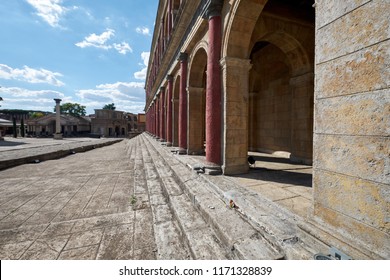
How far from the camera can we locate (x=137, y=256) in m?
2.33

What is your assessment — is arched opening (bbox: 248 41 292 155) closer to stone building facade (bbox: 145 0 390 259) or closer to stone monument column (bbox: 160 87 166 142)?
stone building facade (bbox: 145 0 390 259)

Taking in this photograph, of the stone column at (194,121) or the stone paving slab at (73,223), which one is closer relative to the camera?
the stone paving slab at (73,223)

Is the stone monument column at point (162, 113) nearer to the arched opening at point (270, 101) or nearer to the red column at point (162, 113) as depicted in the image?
the red column at point (162, 113)

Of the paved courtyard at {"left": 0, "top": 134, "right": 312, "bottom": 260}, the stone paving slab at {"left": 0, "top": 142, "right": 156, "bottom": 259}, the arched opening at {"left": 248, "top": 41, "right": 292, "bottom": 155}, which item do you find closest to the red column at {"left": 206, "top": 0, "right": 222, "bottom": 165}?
the paved courtyard at {"left": 0, "top": 134, "right": 312, "bottom": 260}

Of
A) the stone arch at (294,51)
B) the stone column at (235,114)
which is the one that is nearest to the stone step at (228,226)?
the stone column at (235,114)

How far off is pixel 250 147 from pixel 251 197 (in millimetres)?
7719

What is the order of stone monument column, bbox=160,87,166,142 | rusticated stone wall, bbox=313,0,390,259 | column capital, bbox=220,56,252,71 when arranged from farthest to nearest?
stone monument column, bbox=160,87,166,142
column capital, bbox=220,56,252,71
rusticated stone wall, bbox=313,0,390,259

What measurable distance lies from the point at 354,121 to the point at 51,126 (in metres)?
69.5

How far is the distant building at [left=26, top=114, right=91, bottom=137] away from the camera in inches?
2045

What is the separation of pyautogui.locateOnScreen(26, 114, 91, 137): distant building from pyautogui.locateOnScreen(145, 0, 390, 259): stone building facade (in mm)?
57591

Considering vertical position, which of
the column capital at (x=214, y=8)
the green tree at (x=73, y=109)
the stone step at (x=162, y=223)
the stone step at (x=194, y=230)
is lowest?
the stone step at (x=162, y=223)

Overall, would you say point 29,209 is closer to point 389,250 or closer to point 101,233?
point 101,233

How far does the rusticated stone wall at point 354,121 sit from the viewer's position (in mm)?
1504

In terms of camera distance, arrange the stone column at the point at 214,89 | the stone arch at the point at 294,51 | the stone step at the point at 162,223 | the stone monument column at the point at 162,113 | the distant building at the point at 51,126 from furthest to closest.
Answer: the distant building at the point at 51,126 < the stone monument column at the point at 162,113 < the stone arch at the point at 294,51 < the stone column at the point at 214,89 < the stone step at the point at 162,223
